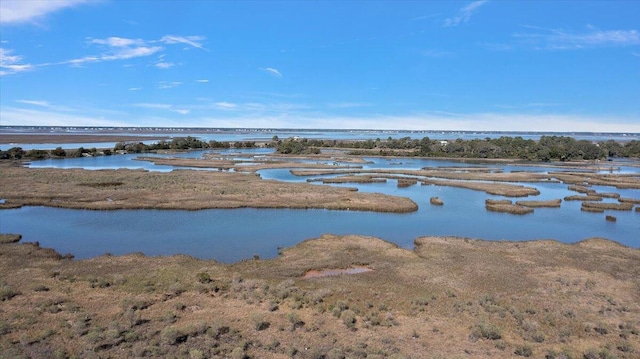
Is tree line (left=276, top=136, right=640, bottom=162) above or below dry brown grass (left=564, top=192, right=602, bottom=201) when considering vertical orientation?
above

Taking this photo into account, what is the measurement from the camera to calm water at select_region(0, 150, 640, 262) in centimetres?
3403

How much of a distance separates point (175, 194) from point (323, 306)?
37.5m

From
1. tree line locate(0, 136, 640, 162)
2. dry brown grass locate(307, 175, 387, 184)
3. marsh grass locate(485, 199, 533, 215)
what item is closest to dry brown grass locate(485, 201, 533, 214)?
marsh grass locate(485, 199, 533, 215)

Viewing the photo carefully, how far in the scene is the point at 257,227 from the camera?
40.6 m

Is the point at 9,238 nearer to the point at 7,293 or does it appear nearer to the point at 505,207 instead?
the point at 7,293

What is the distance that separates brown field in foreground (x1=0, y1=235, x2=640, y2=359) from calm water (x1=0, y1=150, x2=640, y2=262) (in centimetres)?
379

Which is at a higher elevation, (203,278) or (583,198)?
(583,198)

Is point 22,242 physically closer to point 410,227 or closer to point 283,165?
point 410,227

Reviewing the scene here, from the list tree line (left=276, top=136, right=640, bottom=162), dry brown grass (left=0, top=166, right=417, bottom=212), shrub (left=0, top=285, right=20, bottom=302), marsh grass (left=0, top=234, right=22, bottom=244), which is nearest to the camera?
shrub (left=0, top=285, right=20, bottom=302)

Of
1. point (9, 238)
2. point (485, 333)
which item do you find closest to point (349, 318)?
point (485, 333)

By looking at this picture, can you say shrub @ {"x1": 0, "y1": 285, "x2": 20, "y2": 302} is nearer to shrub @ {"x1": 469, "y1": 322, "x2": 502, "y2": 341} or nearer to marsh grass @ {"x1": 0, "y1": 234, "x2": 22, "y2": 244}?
marsh grass @ {"x1": 0, "y1": 234, "x2": 22, "y2": 244}

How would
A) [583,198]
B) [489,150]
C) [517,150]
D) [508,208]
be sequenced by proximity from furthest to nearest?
[489,150] < [517,150] < [583,198] < [508,208]

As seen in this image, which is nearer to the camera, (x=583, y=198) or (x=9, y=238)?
(x=9, y=238)

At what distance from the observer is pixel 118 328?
62.1 ft
